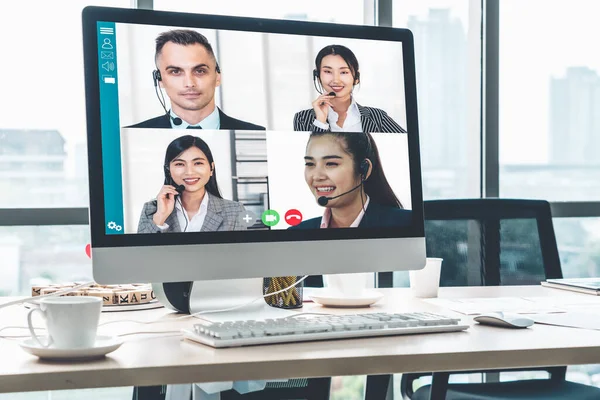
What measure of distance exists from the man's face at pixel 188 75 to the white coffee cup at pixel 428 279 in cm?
63

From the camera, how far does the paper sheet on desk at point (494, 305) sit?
139 cm

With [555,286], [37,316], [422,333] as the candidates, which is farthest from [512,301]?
[37,316]

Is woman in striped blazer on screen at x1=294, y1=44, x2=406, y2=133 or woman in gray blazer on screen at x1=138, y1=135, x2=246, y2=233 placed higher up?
woman in striped blazer on screen at x1=294, y1=44, x2=406, y2=133

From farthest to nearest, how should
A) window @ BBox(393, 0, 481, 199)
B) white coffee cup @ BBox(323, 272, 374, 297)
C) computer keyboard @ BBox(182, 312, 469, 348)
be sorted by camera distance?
window @ BBox(393, 0, 481, 199), white coffee cup @ BBox(323, 272, 374, 297), computer keyboard @ BBox(182, 312, 469, 348)

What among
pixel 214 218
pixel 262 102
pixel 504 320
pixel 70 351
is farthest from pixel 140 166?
pixel 504 320

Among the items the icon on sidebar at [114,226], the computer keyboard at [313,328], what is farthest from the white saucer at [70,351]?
the icon on sidebar at [114,226]

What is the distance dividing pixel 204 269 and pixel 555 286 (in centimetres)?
99

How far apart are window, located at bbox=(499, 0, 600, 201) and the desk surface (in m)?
1.99

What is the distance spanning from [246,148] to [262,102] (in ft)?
0.30

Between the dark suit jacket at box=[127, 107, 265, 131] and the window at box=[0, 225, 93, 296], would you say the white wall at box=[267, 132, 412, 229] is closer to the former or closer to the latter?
the dark suit jacket at box=[127, 107, 265, 131]

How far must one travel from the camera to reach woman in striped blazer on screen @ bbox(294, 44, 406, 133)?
52.6 inches

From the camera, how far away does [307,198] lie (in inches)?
51.3

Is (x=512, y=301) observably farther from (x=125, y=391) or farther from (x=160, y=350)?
(x=125, y=391)

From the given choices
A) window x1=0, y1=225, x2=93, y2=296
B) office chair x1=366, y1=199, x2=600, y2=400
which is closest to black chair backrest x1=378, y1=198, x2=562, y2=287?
office chair x1=366, y1=199, x2=600, y2=400
